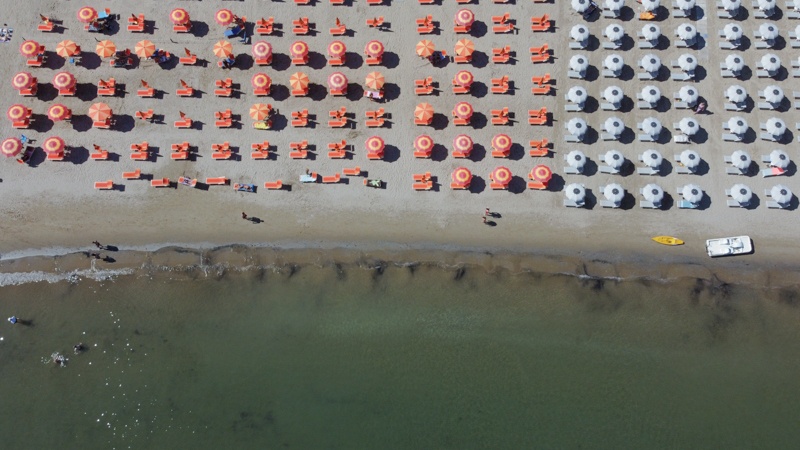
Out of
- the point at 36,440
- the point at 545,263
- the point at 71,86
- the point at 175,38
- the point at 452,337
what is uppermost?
the point at 175,38

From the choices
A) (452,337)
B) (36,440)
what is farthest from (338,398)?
(36,440)

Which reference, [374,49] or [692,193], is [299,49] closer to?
[374,49]

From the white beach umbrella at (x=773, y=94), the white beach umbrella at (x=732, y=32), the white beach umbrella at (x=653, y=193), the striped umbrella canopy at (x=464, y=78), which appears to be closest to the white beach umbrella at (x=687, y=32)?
the white beach umbrella at (x=732, y=32)

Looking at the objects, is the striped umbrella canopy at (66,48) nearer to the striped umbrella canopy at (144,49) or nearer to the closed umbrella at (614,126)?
the striped umbrella canopy at (144,49)

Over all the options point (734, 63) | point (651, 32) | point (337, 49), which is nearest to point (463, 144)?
point (337, 49)

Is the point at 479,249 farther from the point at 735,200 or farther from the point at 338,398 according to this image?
the point at 735,200

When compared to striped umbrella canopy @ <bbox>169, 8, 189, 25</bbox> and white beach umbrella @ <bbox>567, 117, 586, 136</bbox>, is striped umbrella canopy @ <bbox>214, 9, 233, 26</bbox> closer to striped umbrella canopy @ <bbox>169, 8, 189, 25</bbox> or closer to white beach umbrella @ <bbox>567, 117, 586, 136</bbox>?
striped umbrella canopy @ <bbox>169, 8, 189, 25</bbox>

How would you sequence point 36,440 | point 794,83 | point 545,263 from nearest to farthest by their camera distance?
point 36,440 < point 545,263 < point 794,83
